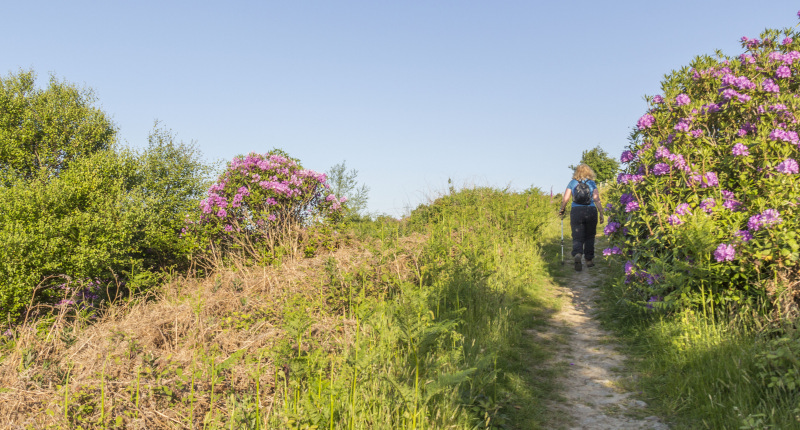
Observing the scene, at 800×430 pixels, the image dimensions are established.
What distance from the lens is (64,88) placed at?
21953mm

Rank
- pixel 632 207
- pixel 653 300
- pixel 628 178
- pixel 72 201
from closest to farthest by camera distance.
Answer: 1. pixel 653 300
2. pixel 632 207
3. pixel 628 178
4. pixel 72 201

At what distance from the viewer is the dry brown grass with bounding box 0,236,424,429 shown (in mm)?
3561

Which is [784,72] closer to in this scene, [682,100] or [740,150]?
[682,100]

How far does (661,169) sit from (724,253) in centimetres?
154

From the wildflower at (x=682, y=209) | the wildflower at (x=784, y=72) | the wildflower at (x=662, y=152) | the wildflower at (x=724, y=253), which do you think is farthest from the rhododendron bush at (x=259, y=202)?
the wildflower at (x=784, y=72)

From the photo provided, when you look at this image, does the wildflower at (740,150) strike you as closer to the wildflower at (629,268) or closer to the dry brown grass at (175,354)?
the wildflower at (629,268)

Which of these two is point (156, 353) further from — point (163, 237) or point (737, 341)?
point (163, 237)

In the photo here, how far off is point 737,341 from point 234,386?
4.62 meters

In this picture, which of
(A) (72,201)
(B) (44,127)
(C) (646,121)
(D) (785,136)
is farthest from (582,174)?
(B) (44,127)

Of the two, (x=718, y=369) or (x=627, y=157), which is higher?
(x=627, y=157)

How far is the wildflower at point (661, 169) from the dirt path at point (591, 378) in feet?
7.21

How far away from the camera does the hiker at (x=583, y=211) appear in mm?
9547

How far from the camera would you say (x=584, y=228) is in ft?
31.4

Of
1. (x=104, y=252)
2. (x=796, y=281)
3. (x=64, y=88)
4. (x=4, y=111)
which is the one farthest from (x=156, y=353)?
(x=64, y=88)
